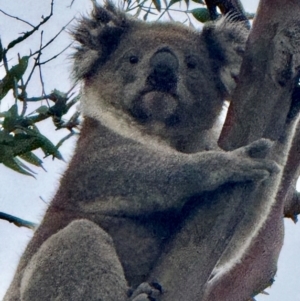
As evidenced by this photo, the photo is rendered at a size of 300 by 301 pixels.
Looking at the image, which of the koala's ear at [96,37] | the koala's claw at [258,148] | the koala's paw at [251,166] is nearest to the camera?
the koala's claw at [258,148]

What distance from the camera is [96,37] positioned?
3.29 m

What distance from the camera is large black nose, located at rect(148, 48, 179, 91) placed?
2887mm

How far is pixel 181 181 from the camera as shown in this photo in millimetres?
2521

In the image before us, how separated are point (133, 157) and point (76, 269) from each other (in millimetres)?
555

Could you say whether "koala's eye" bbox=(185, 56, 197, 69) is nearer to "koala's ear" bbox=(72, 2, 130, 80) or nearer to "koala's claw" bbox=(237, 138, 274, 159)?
"koala's ear" bbox=(72, 2, 130, 80)

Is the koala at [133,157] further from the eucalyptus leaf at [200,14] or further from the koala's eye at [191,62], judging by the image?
the eucalyptus leaf at [200,14]

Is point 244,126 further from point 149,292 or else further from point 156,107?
point 156,107

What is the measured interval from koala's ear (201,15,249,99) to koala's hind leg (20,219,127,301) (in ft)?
3.24

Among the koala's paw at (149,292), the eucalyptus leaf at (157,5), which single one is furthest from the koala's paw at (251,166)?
the eucalyptus leaf at (157,5)

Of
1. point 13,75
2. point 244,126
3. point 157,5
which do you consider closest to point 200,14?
point 157,5

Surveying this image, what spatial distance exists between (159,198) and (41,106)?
2.87ft

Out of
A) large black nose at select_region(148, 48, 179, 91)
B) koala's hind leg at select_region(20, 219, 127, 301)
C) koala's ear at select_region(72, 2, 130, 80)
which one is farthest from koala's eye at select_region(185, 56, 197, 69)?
koala's hind leg at select_region(20, 219, 127, 301)

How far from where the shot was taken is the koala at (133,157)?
239 cm

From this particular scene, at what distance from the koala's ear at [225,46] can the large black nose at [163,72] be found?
29 centimetres
